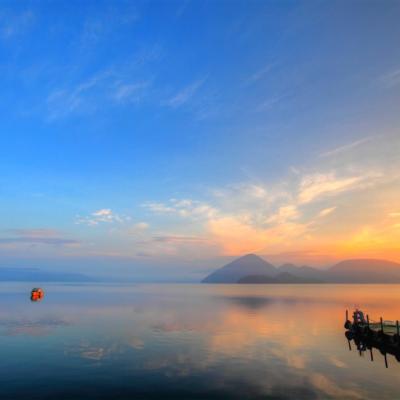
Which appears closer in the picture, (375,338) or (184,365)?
(184,365)

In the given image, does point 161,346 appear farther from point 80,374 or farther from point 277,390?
point 277,390

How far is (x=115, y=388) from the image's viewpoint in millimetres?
34219

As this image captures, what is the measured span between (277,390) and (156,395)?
11.4 m

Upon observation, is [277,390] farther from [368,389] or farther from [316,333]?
[316,333]

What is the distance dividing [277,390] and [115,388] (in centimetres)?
1524

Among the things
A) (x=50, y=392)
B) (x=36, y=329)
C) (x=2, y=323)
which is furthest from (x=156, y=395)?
(x=2, y=323)

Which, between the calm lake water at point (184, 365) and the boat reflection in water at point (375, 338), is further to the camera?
the boat reflection in water at point (375, 338)

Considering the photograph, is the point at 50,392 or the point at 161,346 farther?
the point at 161,346

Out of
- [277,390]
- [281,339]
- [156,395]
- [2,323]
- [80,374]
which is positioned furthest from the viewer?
[2,323]

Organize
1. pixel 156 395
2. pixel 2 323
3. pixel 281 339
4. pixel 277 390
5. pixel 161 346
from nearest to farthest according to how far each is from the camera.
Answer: pixel 156 395, pixel 277 390, pixel 161 346, pixel 281 339, pixel 2 323

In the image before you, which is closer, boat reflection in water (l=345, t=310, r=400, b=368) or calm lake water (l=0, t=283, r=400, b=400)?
calm lake water (l=0, t=283, r=400, b=400)

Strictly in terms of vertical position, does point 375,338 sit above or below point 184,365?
below

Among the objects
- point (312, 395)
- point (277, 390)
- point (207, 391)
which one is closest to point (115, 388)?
point (207, 391)

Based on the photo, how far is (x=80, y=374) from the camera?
3862cm
